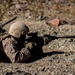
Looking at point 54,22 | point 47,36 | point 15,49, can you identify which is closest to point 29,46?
point 15,49

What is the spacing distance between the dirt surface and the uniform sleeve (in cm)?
12

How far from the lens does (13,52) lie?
635 centimetres

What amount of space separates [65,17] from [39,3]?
61.0 inches

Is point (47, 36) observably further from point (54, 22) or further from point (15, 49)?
point (15, 49)

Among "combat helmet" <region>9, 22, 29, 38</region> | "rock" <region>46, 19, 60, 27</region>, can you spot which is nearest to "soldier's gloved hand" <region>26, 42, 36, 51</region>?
"combat helmet" <region>9, 22, 29, 38</region>

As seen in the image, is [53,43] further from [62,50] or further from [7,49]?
[7,49]

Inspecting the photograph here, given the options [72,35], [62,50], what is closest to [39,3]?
[72,35]

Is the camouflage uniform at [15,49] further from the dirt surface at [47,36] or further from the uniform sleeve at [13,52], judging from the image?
the dirt surface at [47,36]

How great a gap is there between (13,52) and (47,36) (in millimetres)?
1631

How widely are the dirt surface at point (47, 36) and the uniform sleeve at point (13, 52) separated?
0.12 m

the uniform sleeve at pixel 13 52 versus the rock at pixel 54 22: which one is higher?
the uniform sleeve at pixel 13 52

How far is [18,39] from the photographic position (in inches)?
260

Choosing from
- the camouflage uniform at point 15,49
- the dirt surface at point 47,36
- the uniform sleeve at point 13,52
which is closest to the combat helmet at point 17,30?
the camouflage uniform at point 15,49

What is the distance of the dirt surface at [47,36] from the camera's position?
20.2 ft
